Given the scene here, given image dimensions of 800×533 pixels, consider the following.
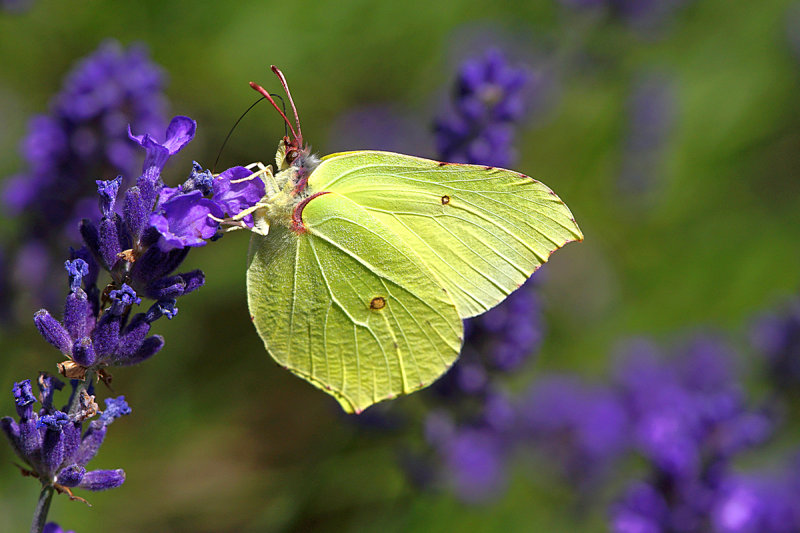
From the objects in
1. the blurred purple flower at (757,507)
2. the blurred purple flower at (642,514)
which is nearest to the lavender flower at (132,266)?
the blurred purple flower at (642,514)

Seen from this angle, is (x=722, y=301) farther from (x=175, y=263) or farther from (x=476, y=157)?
(x=175, y=263)

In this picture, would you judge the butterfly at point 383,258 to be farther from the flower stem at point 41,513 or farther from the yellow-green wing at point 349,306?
the flower stem at point 41,513

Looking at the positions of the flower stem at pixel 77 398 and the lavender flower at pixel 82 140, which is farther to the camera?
the lavender flower at pixel 82 140

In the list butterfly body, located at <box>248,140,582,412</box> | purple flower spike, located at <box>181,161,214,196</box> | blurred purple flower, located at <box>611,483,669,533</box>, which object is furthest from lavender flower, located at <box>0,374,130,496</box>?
blurred purple flower, located at <box>611,483,669,533</box>

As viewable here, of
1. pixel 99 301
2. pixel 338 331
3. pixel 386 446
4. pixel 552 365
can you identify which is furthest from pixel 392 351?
pixel 552 365

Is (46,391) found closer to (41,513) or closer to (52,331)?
(52,331)
